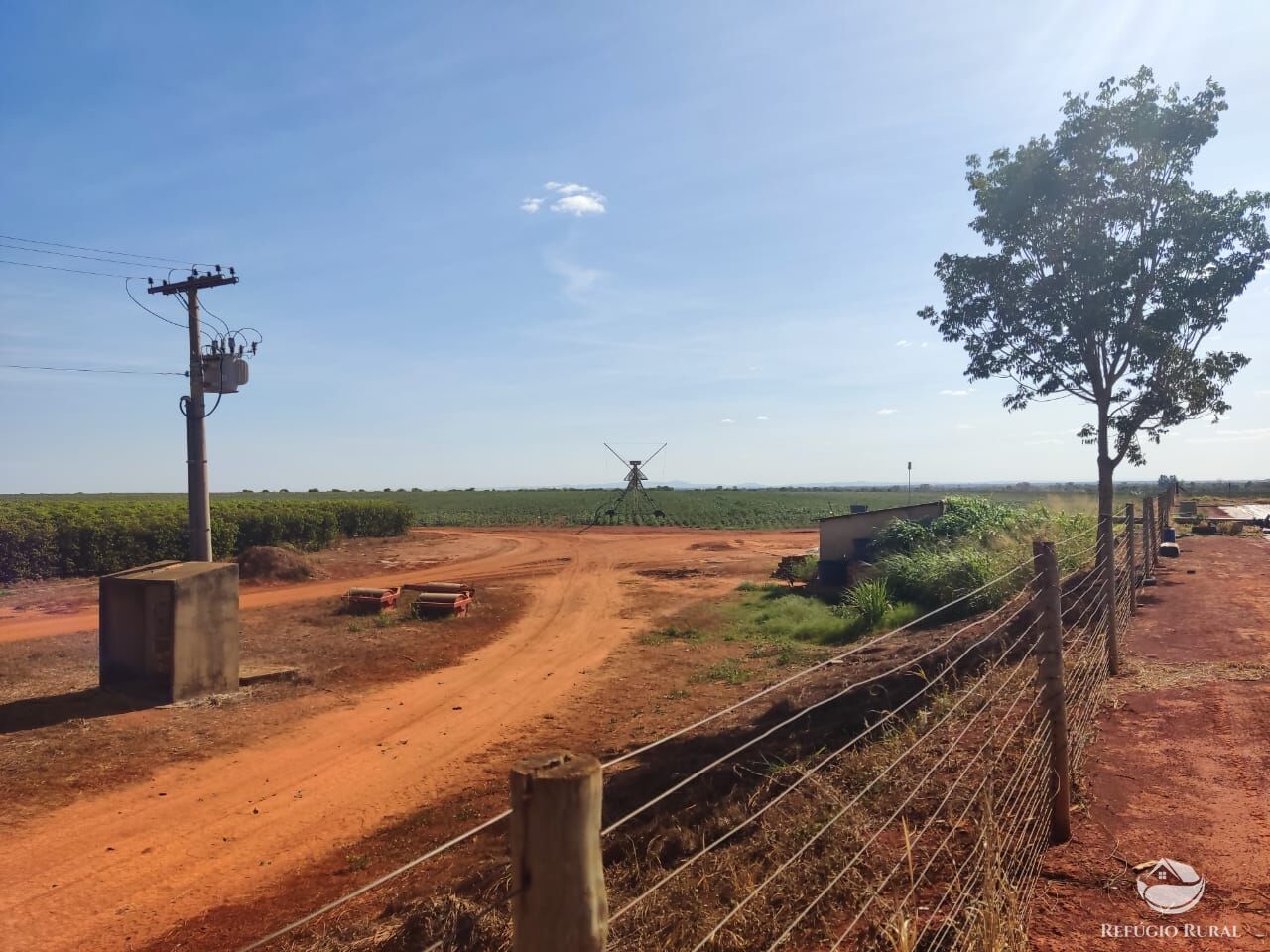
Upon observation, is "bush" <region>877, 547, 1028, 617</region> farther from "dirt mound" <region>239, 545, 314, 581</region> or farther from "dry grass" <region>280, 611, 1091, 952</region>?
"dirt mound" <region>239, 545, 314, 581</region>

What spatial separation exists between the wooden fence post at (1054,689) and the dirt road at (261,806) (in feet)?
17.9

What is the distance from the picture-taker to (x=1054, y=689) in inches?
166

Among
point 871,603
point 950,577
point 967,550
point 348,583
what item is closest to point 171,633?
point 871,603

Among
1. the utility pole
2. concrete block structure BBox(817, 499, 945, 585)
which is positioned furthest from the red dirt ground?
the utility pole

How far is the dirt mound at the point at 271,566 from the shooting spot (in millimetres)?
22875

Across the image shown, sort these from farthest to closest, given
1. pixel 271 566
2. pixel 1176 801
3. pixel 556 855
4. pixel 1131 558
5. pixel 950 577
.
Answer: pixel 271 566 → pixel 950 577 → pixel 1131 558 → pixel 1176 801 → pixel 556 855

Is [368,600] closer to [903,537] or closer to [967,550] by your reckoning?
[903,537]

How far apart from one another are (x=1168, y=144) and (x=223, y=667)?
1817cm

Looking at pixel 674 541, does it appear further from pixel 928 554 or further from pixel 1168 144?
pixel 1168 144

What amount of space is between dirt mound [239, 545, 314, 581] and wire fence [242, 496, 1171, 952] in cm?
1856

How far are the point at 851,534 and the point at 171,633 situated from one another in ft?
49.2

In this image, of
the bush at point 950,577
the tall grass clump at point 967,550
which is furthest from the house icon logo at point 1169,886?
the bush at point 950,577

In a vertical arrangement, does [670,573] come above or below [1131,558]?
below

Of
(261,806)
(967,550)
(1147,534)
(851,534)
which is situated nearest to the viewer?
(261,806)
